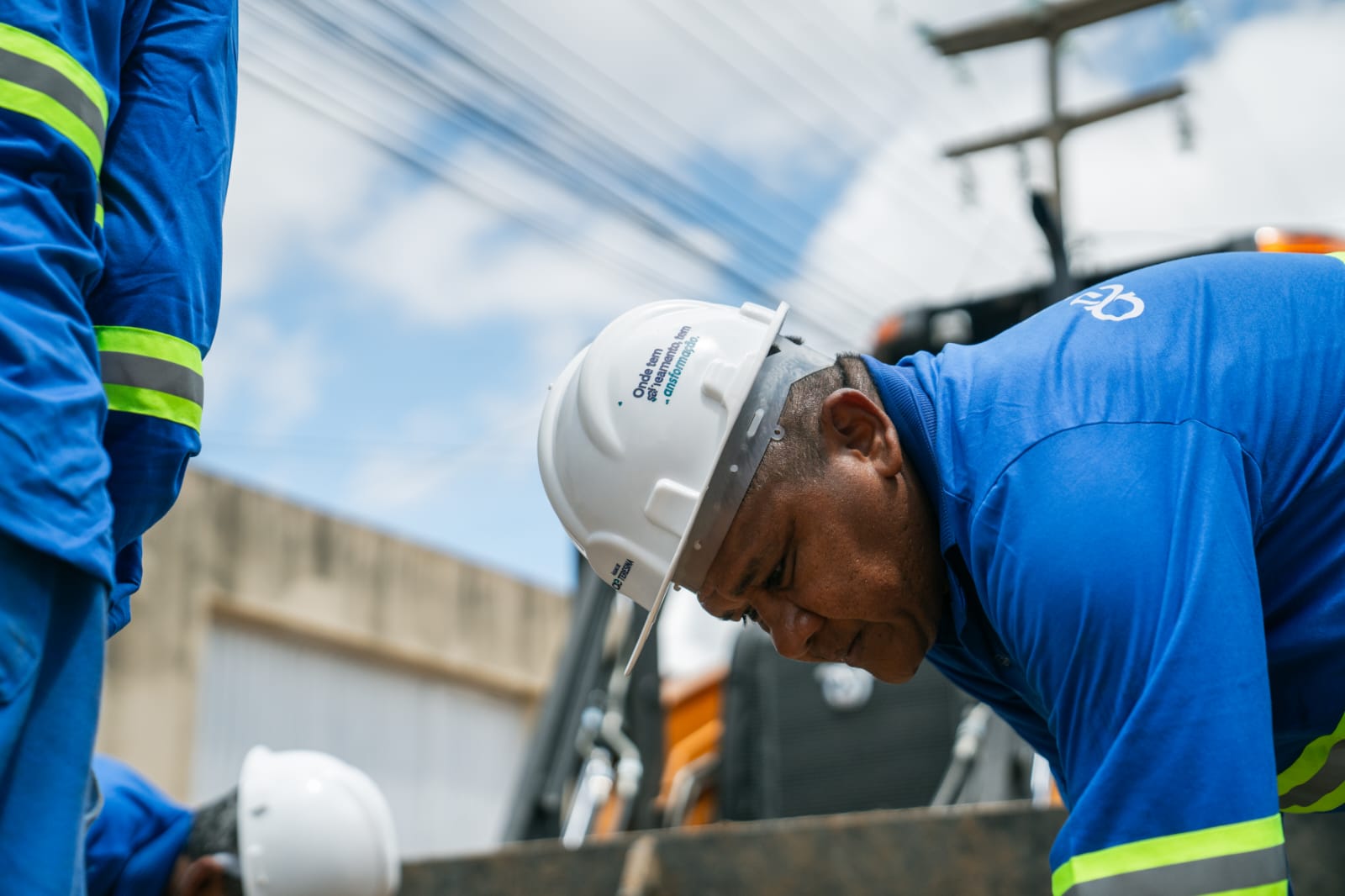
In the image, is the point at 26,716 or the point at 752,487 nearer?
the point at 26,716

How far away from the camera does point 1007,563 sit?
185 centimetres

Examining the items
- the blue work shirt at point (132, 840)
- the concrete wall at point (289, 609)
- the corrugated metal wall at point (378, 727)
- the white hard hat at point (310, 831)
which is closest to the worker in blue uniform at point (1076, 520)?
the white hard hat at point (310, 831)

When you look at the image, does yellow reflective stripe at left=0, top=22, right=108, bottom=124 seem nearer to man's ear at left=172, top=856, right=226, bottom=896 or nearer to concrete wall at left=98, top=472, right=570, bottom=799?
man's ear at left=172, top=856, right=226, bottom=896

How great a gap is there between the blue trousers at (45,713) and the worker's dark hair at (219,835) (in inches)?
79.4

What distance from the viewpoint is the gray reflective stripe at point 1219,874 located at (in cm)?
159

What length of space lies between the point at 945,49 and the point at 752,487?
13.5 m

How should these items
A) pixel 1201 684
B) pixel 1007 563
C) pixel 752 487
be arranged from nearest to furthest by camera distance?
pixel 1201 684 < pixel 1007 563 < pixel 752 487

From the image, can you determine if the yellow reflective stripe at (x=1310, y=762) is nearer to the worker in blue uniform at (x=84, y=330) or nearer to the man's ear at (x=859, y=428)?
the man's ear at (x=859, y=428)

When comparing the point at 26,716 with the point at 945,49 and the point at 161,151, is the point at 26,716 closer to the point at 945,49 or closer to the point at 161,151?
the point at 161,151

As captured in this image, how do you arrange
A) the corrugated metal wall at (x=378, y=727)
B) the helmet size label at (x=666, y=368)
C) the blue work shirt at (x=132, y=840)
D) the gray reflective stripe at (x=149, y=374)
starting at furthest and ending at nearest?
1. the corrugated metal wall at (x=378, y=727)
2. the blue work shirt at (x=132, y=840)
3. the helmet size label at (x=666, y=368)
4. the gray reflective stripe at (x=149, y=374)

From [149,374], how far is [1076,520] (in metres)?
1.18

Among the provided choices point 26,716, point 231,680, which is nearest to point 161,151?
Answer: point 26,716

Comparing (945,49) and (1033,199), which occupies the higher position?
(1033,199)

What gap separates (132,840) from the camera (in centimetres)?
368
